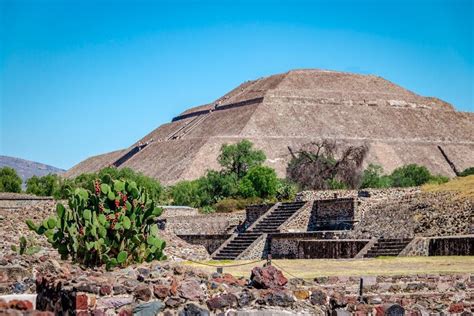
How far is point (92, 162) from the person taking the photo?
158 metres

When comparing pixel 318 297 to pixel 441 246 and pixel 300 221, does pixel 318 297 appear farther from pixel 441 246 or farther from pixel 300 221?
pixel 300 221

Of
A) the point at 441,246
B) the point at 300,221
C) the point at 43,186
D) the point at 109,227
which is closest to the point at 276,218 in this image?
the point at 300,221

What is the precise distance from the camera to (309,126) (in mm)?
132500

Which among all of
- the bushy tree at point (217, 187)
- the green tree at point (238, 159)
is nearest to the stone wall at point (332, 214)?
the bushy tree at point (217, 187)

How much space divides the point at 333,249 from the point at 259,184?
3070 centimetres

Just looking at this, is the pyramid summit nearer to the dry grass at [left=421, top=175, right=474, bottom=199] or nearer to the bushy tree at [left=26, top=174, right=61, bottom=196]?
the bushy tree at [left=26, top=174, right=61, bottom=196]

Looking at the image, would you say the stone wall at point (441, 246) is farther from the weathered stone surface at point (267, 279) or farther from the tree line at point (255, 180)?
the tree line at point (255, 180)

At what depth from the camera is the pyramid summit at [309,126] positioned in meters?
124

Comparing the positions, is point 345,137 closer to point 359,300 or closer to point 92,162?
point 92,162

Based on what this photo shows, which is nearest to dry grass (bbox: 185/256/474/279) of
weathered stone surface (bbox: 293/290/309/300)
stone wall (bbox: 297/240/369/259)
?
stone wall (bbox: 297/240/369/259)

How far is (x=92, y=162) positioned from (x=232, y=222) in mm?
114878

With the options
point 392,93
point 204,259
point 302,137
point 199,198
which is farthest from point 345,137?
point 204,259

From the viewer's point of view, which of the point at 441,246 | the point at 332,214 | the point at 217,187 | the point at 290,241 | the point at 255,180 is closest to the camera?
the point at 441,246

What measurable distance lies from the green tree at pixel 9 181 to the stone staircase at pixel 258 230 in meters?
42.0
